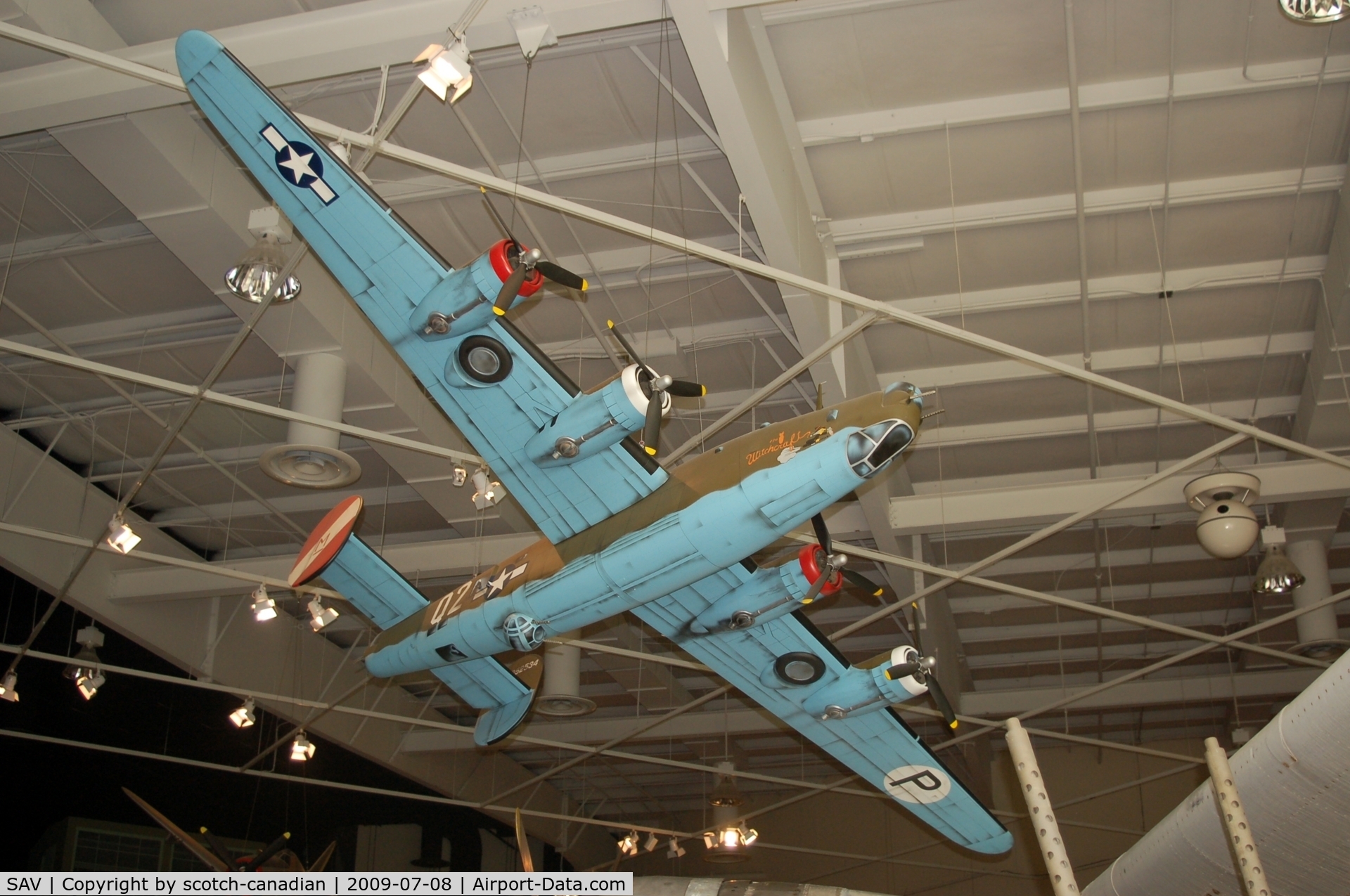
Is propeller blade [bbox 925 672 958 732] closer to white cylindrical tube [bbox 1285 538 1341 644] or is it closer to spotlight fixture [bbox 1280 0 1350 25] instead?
spotlight fixture [bbox 1280 0 1350 25]

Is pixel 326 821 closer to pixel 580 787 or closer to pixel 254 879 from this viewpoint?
pixel 580 787

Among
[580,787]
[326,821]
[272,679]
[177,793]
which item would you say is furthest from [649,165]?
[580,787]

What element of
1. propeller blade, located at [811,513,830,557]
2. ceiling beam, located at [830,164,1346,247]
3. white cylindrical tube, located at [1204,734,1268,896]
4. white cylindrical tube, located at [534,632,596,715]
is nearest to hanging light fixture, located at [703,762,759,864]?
white cylindrical tube, located at [534,632,596,715]

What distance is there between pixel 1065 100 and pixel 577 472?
6.67 m

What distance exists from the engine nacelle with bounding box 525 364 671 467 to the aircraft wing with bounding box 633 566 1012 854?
213cm

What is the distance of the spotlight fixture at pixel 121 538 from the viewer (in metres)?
13.5

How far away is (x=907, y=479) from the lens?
17109mm

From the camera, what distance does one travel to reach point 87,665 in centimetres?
1758

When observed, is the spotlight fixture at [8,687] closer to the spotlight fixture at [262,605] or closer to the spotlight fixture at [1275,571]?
the spotlight fixture at [262,605]

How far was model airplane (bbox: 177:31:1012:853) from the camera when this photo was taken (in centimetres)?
862

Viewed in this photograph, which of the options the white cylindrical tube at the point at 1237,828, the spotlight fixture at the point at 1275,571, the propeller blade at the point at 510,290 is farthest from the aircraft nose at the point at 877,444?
the spotlight fixture at the point at 1275,571

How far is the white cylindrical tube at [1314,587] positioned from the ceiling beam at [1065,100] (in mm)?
9170

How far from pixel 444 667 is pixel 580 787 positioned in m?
24.5

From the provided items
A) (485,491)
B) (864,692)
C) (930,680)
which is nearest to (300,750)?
(485,491)
